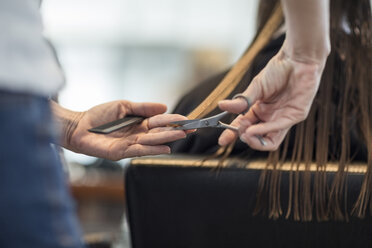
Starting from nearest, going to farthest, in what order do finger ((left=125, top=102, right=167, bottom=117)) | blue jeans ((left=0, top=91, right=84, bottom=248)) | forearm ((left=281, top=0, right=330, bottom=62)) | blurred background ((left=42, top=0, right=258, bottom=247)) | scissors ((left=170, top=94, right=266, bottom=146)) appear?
blue jeans ((left=0, top=91, right=84, bottom=248)), forearm ((left=281, top=0, right=330, bottom=62)), scissors ((left=170, top=94, right=266, bottom=146)), finger ((left=125, top=102, right=167, bottom=117)), blurred background ((left=42, top=0, right=258, bottom=247))

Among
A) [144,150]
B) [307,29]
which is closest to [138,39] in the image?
[144,150]

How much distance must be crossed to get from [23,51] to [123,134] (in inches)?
17.7

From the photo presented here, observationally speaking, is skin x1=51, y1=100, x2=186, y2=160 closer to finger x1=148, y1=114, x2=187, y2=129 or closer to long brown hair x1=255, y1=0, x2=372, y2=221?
finger x1=148, y1=114, x2=187, y2=129

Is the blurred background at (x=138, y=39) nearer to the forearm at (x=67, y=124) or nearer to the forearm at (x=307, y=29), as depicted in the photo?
the forearm at (x=67, y=124)

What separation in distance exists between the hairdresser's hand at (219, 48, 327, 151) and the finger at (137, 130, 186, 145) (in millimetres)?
92

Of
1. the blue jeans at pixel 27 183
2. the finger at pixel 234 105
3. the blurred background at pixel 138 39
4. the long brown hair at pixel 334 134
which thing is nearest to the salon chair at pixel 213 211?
the long brown hair at pixel 334 134

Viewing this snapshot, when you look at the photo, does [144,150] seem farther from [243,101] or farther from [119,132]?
[243,101]

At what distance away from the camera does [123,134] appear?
3.42ft

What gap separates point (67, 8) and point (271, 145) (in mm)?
6777

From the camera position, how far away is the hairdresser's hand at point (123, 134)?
980mm

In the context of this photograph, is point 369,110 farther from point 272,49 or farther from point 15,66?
point 15,66

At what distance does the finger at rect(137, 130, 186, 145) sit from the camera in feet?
3.11

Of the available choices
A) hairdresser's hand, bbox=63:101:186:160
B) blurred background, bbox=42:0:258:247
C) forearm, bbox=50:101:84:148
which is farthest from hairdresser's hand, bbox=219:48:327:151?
blurred background, bbox=42:0:258:247

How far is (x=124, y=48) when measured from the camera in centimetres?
762
